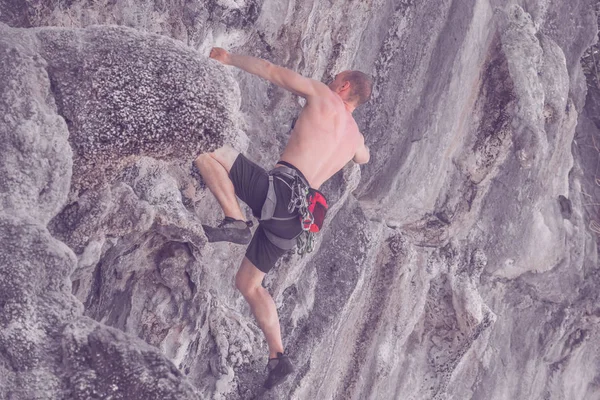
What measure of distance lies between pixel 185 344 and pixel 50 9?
2211 millimetres

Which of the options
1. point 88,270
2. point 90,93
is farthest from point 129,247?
point 90,93

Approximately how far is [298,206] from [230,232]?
1.59ft

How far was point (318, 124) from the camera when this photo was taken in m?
5.17

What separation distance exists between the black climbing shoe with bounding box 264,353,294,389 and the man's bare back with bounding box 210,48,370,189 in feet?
4.11

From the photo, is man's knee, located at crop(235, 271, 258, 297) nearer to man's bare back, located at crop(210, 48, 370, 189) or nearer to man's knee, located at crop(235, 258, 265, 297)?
man's knee, located at crop(235, 258, 265, 297)

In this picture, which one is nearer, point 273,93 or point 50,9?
point 50,9

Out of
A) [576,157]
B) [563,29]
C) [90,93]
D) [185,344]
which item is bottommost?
[185,344]

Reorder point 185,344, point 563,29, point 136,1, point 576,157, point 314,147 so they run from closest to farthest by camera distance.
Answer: point 136,1 → point 185,344 → point 314,147 → point 563,29 → point 576,157

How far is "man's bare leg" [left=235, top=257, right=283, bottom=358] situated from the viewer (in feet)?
17.2

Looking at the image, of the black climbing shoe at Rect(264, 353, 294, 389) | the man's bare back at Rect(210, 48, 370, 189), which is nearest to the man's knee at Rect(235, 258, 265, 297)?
the black climbing shoe at Rect(264, 353, 294, 389)

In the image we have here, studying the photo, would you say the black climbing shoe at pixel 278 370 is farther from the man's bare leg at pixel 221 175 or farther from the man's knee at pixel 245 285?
the man's bare leg at pixel 221 175

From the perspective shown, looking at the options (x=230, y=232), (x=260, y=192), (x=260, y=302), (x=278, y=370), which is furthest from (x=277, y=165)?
(x=278, y=370)

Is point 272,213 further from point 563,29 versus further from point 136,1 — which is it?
point 563,29

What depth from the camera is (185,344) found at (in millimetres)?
4883
